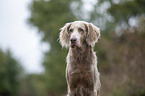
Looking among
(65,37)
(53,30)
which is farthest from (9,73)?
(65,37)

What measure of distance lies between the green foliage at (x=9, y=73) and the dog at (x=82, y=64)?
30948mm

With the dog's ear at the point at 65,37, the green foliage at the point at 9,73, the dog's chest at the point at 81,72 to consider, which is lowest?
the green foliage at the point at 9,73

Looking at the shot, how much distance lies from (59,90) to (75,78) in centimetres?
2085

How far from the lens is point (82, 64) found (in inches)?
235

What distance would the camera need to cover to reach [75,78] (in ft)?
19.3

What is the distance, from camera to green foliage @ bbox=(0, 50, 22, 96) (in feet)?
116

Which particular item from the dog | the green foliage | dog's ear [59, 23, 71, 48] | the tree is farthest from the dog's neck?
the green foliage

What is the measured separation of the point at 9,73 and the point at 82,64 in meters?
33.4

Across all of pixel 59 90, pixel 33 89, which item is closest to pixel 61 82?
pixel 59 90

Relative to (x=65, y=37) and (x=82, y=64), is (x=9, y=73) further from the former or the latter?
(x=82, y=64)

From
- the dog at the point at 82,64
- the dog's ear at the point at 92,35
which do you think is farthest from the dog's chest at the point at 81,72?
the dog's ear at the point at 92,35

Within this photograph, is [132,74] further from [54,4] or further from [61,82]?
[54,4]

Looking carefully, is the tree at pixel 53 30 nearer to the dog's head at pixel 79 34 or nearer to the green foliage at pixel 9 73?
the green foliage at pixel 9 73

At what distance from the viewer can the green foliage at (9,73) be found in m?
35.4
